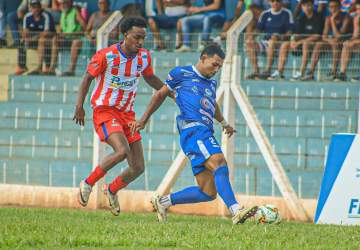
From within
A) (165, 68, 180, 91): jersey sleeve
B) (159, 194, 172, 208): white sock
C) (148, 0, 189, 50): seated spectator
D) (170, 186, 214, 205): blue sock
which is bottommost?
(159, 194, 172, 208): white sock

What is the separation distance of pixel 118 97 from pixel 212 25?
6.92 meters

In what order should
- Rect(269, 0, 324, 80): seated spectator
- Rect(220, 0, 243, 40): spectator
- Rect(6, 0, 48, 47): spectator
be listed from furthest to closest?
1. Rect(6, 0, 48, 47): spectator
2. Rect(220, 0, 243, 40): spectator
3. Rect(269, 0, 324, 80): seated spectator

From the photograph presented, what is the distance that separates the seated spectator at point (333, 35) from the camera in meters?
17.2

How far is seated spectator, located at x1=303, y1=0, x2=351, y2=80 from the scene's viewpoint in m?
17.2

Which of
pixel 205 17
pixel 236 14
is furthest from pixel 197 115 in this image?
pixel 236 14

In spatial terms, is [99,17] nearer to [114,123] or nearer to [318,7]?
[318,7]

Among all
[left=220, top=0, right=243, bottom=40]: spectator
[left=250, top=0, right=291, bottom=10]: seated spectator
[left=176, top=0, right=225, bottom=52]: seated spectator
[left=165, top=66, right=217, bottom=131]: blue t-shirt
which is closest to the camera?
[left=165, top=66, right=217, bottom=131]: blue t-shirt

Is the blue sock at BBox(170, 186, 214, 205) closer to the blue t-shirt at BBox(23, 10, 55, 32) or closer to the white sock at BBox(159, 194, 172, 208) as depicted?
the white sock at BBox(159, 194, 172, 208)

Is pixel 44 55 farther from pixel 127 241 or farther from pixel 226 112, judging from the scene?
pixel 127 241

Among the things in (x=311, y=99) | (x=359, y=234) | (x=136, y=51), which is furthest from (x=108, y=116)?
(x=311, y=99)

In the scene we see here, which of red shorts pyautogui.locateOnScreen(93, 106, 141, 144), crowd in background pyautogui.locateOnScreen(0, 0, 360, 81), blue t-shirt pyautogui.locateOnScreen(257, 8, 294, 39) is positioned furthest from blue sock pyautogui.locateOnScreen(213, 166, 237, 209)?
blue t-shirt pyautogui.locateOnScreen(257, 8, 294, 39)

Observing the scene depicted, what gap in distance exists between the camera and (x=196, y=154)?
12.0 meters

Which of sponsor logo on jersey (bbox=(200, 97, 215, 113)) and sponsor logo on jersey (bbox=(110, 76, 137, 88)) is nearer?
sponsor logo on jersey (bbox=(200, 97, 215, 113))

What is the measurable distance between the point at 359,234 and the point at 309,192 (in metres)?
6.73
